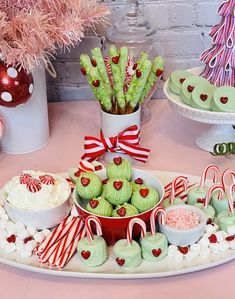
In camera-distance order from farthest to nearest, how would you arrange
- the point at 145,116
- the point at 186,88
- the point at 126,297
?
the point at 145,116
the point at 186,88
the point at 126,297

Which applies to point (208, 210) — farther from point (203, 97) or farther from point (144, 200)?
point (203, 97)

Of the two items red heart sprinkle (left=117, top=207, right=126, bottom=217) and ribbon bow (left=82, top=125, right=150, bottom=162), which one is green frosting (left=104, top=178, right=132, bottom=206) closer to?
red heart sprinkle (left=117, top=207, right=126, bottom=217)

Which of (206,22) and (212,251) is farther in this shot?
(206,22)

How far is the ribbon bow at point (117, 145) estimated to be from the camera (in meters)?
0.91

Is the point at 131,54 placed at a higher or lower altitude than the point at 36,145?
higher

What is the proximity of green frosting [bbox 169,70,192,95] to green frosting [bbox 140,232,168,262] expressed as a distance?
1.22 feet

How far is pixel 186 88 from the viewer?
38.3 inches

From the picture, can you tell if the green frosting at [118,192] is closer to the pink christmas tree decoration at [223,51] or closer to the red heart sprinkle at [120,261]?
the red heart sprinkle at [120,261]

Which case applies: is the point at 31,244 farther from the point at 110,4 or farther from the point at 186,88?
the point at 110,4

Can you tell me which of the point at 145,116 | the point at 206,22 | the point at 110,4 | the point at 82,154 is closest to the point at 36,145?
the point at 82,154

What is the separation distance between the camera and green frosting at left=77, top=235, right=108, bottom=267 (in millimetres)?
693

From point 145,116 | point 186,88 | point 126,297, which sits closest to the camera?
point 126,297

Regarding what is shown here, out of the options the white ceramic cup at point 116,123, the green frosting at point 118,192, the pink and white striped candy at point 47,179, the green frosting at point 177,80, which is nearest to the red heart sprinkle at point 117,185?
the green frosting at point 118,192

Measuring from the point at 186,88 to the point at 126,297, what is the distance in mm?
437
